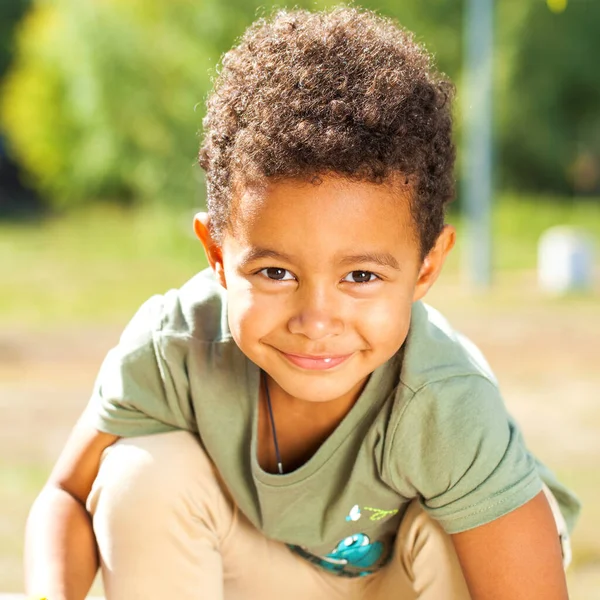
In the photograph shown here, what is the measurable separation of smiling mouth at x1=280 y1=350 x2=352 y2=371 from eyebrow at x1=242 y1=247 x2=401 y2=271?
0.47 feet

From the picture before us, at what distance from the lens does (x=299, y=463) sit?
156 centimetres

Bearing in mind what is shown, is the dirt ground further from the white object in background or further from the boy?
the boy

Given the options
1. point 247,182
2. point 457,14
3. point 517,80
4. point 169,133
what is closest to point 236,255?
point 247,182

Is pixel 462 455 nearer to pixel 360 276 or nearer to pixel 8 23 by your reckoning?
pixel 360 276

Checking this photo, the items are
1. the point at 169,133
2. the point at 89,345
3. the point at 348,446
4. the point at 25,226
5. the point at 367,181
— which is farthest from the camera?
the point at 25,226

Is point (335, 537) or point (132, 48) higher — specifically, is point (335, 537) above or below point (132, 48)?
below

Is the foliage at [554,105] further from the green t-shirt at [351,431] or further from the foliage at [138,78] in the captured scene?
the green t-shirt at [351,431]

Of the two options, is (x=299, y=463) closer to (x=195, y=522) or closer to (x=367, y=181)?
(x=195, y=522)

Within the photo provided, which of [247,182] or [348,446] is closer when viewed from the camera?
[247,182]

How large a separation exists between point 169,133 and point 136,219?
163 centimetres

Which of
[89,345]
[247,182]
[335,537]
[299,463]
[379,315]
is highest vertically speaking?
[247,182]

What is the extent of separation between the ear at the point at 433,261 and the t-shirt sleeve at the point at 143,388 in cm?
39

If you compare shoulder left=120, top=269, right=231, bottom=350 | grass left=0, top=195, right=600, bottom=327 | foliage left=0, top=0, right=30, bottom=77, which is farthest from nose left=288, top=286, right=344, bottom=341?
foliage left=0, top=0, right=30, bottom=77

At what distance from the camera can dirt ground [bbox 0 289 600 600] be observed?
8.30 ft
